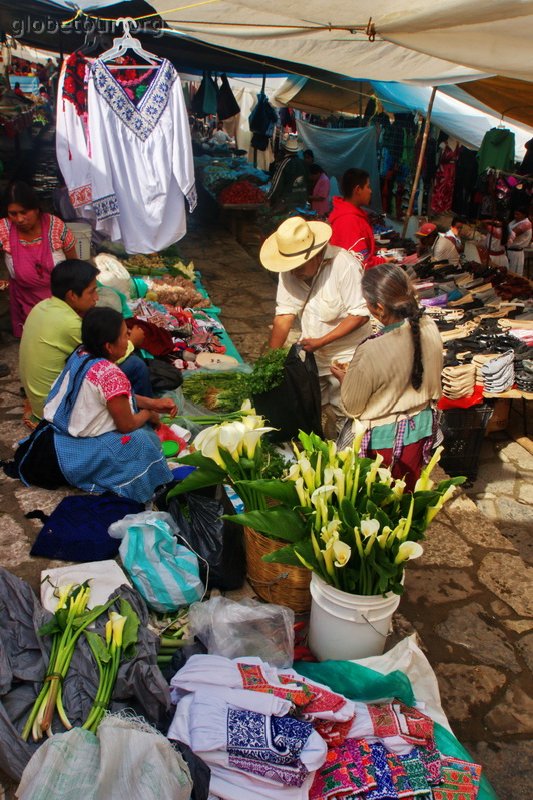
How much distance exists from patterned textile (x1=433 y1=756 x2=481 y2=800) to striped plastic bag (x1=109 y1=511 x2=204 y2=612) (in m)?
1.25

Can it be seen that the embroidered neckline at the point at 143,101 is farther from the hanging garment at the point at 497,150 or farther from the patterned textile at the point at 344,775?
the hanging garment at the point at 497,150

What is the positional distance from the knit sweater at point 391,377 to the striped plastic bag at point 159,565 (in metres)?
1.20

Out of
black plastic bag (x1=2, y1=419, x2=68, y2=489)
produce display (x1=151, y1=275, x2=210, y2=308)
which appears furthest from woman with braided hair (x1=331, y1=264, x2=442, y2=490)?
produce display (x1=151, y1=275, x2=210, y2=308)

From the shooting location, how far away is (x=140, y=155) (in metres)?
6.04

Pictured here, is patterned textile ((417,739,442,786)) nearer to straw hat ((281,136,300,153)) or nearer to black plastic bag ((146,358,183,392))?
black plastic bag ((146,358,183,392))

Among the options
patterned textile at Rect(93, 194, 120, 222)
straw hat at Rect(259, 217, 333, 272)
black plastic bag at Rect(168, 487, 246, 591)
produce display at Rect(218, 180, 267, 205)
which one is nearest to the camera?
black plastic bag at Rect(168, 487, 246, 591)

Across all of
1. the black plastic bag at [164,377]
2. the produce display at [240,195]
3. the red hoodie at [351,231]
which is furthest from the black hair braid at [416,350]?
the produce display at [240,195]

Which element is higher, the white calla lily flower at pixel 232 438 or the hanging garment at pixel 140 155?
the hanging garment at pixel 140 155

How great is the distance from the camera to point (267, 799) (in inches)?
76.1

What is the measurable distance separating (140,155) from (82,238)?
113cm

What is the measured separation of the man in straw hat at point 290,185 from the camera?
40.7 ft

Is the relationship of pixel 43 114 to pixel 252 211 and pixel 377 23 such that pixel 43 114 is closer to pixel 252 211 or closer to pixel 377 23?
pixel 252 211

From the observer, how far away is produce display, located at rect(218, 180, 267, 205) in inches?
487

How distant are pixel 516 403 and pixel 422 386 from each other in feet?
15.1
